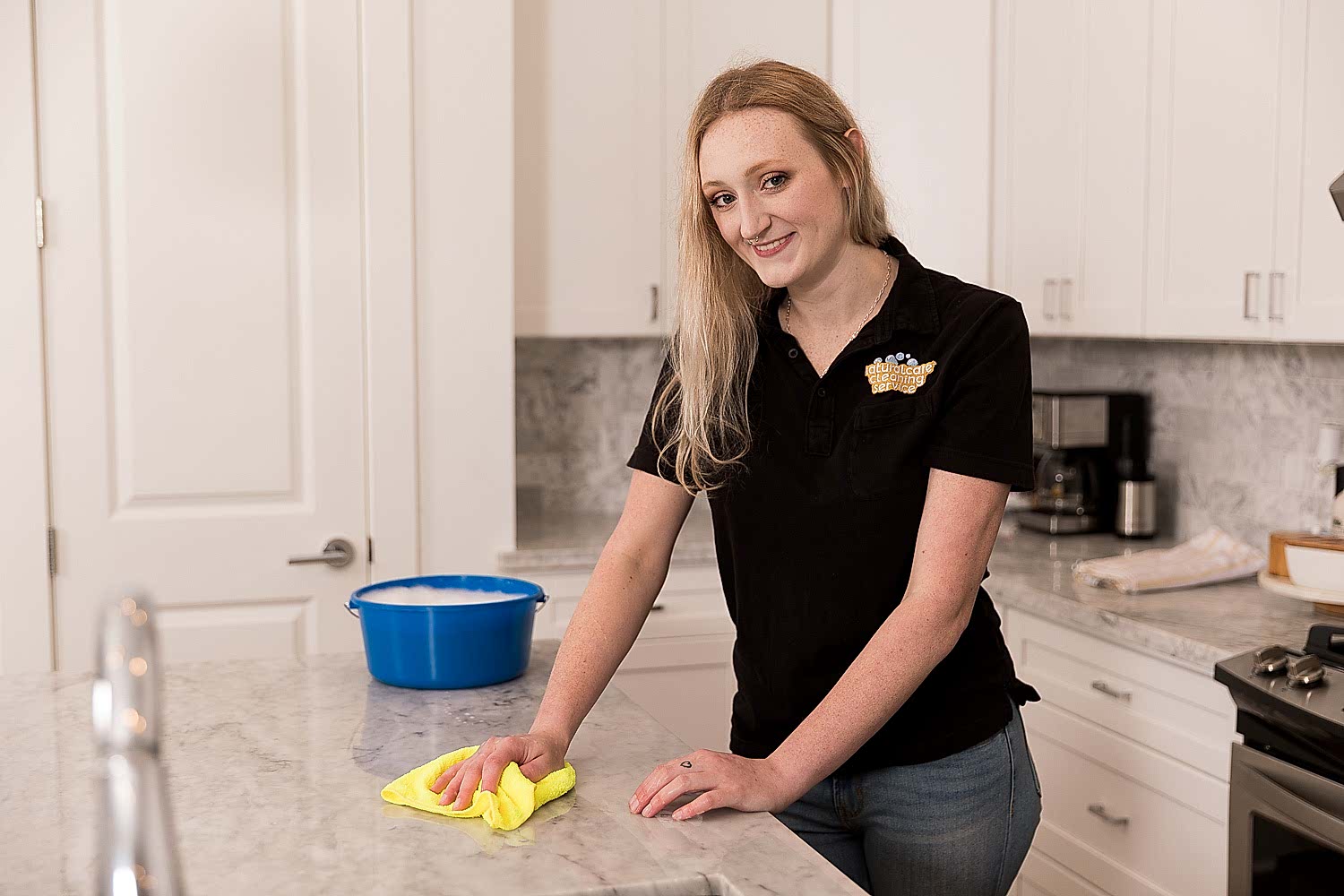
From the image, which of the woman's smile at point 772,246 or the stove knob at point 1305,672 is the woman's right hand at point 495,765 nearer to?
the woman's smile at point 772,246

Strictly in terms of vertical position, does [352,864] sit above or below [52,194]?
below

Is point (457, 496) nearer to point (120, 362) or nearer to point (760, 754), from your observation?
point (120, 362)

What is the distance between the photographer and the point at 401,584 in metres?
1.88

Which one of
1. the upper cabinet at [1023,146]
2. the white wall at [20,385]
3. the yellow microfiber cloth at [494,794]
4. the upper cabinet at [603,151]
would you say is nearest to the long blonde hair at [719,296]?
the yellow microfiber cloth at [494,794]

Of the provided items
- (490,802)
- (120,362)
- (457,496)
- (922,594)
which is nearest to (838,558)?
(922,594)

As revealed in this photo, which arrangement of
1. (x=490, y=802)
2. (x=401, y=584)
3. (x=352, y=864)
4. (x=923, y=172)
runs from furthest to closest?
1. (x=923, y=172)
2. (x=401, y=584)
3. (x=490, y=802)
4. (x=352, y=864)

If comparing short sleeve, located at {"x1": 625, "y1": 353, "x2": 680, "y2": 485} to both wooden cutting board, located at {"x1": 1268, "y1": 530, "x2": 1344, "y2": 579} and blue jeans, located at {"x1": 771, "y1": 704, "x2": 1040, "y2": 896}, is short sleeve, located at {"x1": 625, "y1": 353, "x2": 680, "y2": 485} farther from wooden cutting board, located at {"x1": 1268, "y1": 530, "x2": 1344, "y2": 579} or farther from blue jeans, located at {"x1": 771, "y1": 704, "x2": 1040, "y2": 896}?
wooden cutting board, located at {"x1": 1268, "y1": 530, "x2": 1344, "y2": 579}

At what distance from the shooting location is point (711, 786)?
1.30 meters

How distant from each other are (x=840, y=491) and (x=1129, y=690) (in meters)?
1.12

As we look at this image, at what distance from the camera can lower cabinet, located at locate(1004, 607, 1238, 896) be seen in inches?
86.7

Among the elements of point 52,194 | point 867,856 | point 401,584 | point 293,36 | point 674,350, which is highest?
point 293,36

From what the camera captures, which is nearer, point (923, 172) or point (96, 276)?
point (96, 276)

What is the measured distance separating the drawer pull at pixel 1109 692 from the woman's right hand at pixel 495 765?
1.35m

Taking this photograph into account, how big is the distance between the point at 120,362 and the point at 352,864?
199 centimetres
